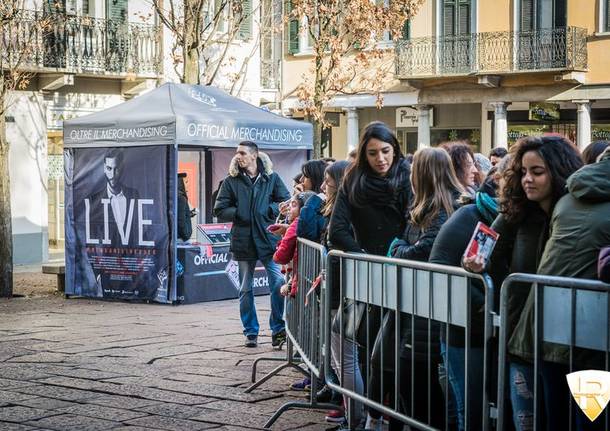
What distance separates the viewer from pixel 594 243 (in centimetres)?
486

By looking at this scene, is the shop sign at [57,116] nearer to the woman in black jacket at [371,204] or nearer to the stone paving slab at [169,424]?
the stone paving slab at [169,424]

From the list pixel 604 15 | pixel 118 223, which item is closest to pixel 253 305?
pixel 118 223

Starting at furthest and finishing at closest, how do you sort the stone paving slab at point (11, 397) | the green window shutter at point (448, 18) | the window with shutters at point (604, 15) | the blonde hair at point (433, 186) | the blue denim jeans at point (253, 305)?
the green window shutter at point (448, 18)
the window with shutters at point (604, 15)
the blue denim jeans at point (253, 305)
the stone paving slab at point (11, 397)
the blonde hair at point (433, 186)

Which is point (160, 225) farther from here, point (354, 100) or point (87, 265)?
point (354, 100)

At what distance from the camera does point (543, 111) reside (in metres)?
31.2

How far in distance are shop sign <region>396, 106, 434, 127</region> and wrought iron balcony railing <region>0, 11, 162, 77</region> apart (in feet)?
27.8

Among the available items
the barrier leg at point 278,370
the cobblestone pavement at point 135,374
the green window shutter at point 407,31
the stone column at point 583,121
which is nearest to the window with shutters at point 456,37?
the green window shutter at point 407,31

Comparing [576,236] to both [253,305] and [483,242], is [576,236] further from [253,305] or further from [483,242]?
[253,305]

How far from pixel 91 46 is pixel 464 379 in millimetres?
21432

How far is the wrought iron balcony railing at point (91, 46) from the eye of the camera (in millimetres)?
24578

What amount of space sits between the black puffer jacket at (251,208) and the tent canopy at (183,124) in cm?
295

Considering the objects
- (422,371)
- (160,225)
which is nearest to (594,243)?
(422,371)

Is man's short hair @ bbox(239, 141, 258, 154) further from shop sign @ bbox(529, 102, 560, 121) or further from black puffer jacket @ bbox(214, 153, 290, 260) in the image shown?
shop sign @ bbox(529, 102, 560, 121)

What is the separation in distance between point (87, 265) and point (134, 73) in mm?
11000
